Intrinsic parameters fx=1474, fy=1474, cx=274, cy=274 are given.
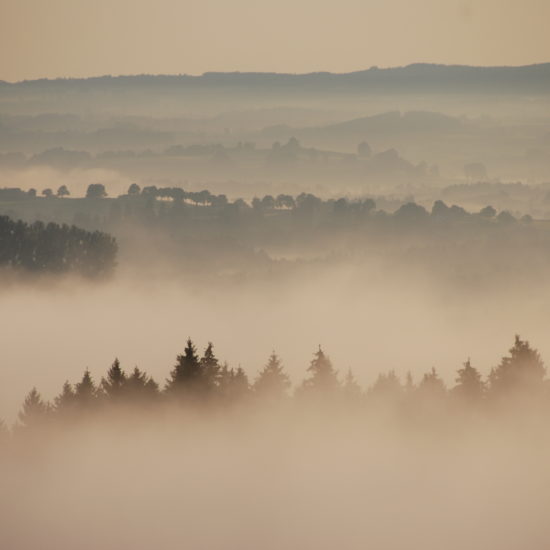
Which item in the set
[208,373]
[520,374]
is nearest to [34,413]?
[208,373]

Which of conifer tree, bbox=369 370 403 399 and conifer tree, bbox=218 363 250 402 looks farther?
conifer tree, bbox=369 370 403 399

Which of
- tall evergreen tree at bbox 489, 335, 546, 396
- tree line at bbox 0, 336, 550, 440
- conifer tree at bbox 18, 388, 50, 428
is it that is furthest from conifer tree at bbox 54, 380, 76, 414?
tall evergreen tree at bbox 489, 335, 546, 396

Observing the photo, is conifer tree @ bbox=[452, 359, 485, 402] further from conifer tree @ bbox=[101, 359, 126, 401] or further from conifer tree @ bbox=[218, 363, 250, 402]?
conifer tree @ bbox=[101, 359, 126, 401]

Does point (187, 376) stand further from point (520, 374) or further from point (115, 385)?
point (520, 374)

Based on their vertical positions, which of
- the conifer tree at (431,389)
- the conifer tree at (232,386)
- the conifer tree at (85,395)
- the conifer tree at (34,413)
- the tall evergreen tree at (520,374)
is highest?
the tall evergreen tree at (520,374)

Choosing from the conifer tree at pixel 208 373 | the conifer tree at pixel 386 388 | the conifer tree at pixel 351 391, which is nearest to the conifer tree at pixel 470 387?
the conifer tree at pixel 386 388

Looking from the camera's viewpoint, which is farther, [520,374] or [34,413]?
[520,374]

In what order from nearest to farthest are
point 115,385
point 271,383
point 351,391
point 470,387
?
point 115,385 → point 470,387 → point 271,383 → point 351,391

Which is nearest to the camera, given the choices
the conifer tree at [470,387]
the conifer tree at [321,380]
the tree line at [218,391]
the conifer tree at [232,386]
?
the tree line at [218,391]

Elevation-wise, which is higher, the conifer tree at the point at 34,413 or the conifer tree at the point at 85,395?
the conifer tree at the point at 85,395

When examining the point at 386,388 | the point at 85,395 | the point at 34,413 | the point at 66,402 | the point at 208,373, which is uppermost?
the point at 208,373

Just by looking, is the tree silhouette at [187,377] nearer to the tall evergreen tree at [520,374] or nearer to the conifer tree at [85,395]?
the conifer tree at [85,395]

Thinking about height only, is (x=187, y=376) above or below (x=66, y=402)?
above

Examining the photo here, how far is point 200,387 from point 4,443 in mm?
14789
